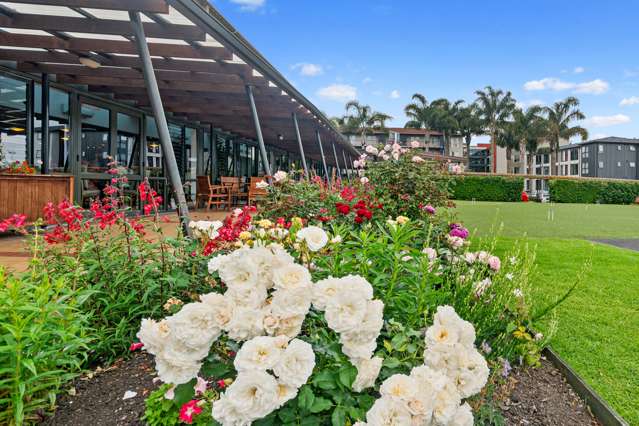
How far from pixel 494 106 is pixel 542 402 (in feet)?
199

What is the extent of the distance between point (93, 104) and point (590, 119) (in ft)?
210

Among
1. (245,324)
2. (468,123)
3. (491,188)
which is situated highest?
(468,123)

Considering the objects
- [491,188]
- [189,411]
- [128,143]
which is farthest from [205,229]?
[491,188]

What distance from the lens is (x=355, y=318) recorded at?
3.82 feet

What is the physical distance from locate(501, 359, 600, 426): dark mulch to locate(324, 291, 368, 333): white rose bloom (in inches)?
40.0

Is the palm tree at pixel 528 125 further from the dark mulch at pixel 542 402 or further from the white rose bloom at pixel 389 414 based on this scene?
the white rose bloom at pixel 389 414

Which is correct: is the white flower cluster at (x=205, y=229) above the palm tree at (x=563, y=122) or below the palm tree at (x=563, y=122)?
below

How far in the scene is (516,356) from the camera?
246 cm

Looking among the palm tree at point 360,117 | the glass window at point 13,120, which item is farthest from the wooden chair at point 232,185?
the palm tree at point 360,117

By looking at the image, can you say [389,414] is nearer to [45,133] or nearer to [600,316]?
[600,316]

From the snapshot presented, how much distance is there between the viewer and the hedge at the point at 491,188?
29547 mm

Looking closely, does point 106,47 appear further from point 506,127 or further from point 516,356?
point 506,127

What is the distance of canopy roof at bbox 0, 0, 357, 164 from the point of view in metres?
4.82

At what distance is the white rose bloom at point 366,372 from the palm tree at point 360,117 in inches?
2056
